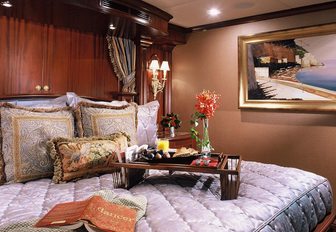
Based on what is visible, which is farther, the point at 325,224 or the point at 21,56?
the point at 21,56

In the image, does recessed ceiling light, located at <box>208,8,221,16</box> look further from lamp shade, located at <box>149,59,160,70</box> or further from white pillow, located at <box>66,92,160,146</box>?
white pillow, located at <box>66,92,160,146</box>

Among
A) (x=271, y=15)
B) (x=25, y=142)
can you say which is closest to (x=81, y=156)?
(x=25, y=142)

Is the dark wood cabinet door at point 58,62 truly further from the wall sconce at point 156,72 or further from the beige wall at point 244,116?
the beige wall at point 244,116

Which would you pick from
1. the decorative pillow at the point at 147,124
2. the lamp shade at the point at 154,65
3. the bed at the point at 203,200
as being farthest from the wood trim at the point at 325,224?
the lamp shade at the point at 154,65

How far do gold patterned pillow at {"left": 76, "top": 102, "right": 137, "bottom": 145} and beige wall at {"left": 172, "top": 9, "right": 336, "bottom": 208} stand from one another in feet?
6.30

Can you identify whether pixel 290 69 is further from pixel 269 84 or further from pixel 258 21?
pixel 258 21

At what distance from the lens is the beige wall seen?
327cm

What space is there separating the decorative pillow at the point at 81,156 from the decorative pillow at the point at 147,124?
836 mm

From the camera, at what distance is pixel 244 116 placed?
3.87 meters

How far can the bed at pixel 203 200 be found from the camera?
4.01 feet

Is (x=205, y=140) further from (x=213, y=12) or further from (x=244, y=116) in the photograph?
(x=213, y=12)

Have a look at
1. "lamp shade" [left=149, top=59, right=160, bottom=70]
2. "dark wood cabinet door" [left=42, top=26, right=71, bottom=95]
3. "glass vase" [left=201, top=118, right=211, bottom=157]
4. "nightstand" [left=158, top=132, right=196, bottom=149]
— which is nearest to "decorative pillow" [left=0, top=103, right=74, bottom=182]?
"dark wood cabinet door" [left=42, top=26, right=71, bottom=95]

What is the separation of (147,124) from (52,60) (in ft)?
3.86

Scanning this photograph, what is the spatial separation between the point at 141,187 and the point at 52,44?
1.94 m
